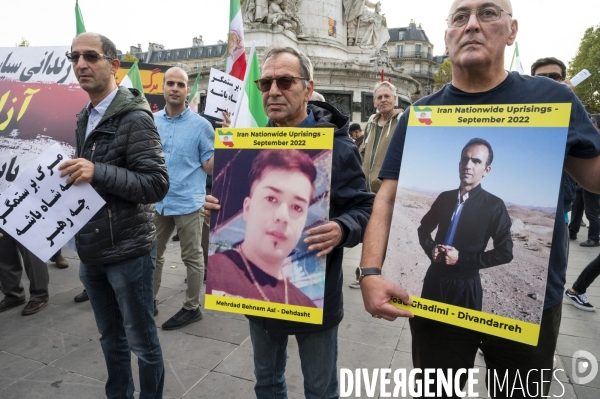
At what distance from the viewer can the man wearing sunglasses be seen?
1.44 m

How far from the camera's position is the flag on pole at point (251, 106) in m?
3.52

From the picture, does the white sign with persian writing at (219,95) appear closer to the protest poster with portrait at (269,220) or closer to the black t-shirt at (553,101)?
the protest poster with portrait at (269,220)

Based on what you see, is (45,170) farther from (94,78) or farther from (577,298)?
(577,298)

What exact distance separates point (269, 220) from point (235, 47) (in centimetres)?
509

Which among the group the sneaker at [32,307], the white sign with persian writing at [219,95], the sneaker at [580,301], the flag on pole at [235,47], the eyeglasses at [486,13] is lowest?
the sneaker at [32,307]

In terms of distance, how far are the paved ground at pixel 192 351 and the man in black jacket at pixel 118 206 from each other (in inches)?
22.5

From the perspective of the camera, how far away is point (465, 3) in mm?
1454

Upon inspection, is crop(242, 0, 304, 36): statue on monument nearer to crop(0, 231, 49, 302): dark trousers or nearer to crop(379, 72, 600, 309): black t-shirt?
crop(0, 231, 49, 302): dark trousers

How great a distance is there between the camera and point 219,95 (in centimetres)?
530

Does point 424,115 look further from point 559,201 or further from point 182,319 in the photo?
point 182,319

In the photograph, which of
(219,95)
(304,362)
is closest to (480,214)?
(304,362)

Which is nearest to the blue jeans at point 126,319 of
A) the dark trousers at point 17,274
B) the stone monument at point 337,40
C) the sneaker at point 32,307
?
the sneaker at point 32,307

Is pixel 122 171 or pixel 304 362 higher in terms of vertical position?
pixel 122 171

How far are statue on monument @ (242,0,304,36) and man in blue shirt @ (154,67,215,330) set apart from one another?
13739 millimetres
